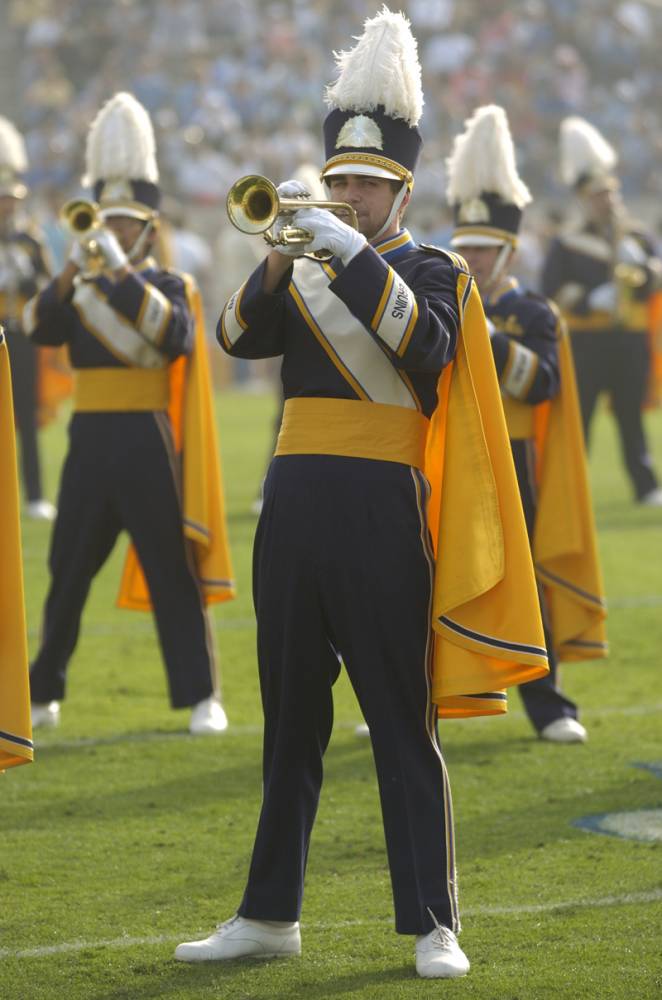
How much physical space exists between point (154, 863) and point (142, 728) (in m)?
1.64

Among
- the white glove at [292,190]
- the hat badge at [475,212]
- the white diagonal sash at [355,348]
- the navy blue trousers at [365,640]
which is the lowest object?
the navy blue trousers at [365,640]

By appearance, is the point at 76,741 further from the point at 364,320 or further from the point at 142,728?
the point at 364,320

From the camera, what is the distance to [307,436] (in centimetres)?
405

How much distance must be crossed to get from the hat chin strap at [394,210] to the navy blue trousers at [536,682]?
2178 mm

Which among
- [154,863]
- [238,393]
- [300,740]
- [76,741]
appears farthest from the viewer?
[238,393]

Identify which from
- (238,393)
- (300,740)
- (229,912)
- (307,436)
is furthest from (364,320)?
(238,393)

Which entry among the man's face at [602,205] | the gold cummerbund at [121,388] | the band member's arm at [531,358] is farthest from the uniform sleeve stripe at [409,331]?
the man's face at [602,205]

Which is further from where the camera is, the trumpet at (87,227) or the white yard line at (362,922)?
the trumpet at (87,227)

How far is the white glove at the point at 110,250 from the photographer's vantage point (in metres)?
6.20

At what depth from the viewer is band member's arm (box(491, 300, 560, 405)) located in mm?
5961

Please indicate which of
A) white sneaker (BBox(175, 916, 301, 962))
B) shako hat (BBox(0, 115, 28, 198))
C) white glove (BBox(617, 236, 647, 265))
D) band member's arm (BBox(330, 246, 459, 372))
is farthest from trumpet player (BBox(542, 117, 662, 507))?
white sneaker (BBox(175, 916, 301, 962))

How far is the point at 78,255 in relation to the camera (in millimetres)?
6234

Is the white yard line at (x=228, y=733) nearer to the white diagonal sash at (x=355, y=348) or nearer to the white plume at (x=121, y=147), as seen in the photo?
the white plume at (x=121, y=147)

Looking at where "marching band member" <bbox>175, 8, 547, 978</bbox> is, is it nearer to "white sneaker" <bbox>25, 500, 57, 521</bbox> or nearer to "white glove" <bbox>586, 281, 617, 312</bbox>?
"white glove" <bbox>586, 281, 617, 312</bbox>
